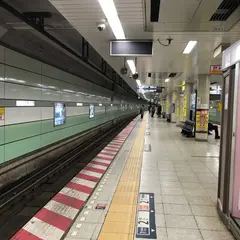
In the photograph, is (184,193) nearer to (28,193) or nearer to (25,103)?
(28,193)

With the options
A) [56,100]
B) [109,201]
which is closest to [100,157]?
[56,100]

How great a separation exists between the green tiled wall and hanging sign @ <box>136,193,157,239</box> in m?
3.00

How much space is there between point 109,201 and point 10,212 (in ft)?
5.44

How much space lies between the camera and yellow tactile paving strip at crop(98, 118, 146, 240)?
315 centimetres

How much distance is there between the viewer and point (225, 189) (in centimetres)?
349

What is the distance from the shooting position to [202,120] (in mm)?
12055

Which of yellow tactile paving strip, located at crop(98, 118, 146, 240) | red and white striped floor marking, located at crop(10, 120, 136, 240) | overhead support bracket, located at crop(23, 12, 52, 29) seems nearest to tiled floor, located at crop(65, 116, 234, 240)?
yellow tactile paving strip, located at crop(98, 118, 146, 240)

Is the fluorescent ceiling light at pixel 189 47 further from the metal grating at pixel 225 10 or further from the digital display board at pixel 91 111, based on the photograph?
the digital display board at pixel 91 111

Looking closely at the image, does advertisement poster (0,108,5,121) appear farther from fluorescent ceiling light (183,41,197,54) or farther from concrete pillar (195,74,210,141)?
concrete pillar (195,74,210,141)

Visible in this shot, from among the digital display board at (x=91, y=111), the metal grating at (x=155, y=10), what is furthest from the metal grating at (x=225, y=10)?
the digital display board at (x=91, y=111)

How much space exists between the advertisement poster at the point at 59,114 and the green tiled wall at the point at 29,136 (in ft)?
0.62

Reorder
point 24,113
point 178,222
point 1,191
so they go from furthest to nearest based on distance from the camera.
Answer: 1. point 24,113
2. point 1,191
3. point 178,222

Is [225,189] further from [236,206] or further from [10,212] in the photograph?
[10,212]

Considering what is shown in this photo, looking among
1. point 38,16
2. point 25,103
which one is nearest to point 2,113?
point 25,103
